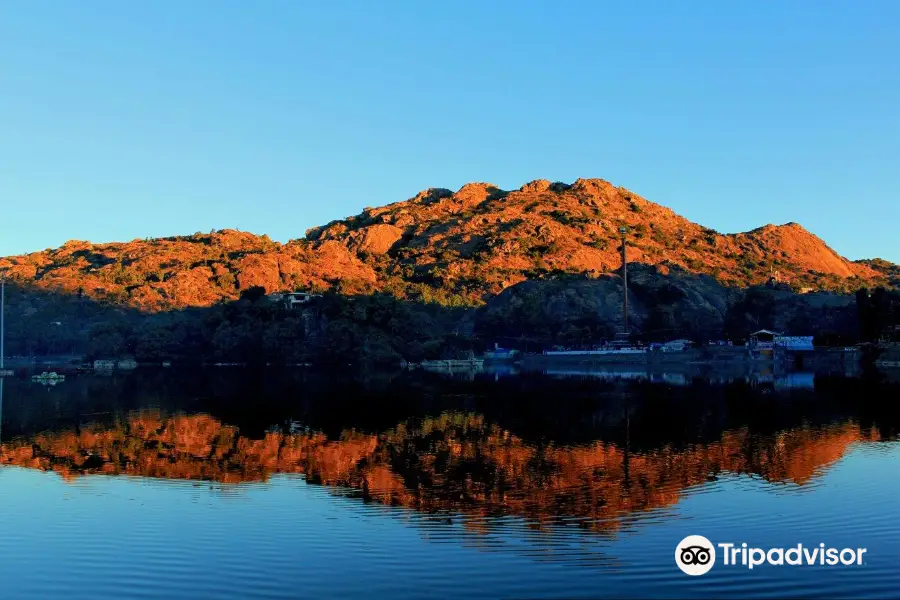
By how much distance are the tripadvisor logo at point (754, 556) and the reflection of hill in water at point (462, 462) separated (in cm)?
479

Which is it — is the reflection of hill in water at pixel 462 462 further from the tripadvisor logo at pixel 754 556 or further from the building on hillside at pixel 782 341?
the building on hillside at pixel 782 341

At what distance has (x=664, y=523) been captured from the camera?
32.8 m

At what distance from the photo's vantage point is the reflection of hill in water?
127 feet

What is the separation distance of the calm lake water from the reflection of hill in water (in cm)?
25

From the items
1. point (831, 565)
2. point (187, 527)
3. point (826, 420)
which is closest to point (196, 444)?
point (187, 527)

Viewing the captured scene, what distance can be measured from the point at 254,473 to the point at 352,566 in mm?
21777

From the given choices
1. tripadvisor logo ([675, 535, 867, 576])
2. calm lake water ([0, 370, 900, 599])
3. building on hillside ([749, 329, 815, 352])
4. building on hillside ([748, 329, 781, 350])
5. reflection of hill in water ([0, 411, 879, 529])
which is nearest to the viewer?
calm lake water ([0, 370, 900, 599])

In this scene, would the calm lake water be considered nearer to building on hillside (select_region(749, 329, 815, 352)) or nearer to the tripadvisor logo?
the tripadvisor logo

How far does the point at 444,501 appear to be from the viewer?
38500 millimetres

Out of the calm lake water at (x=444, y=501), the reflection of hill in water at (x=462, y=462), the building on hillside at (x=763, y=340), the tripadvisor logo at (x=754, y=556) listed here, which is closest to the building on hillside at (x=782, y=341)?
the building on hillside at (x=763, y=340)

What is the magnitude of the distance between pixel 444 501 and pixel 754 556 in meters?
15.3

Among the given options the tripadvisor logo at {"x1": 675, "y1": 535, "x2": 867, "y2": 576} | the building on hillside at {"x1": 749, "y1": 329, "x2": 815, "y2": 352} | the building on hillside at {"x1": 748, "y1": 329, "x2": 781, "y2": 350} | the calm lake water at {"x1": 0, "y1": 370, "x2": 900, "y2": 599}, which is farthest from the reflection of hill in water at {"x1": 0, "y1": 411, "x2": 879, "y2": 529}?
the building on hillside at {"x1": 749, "y1": 329, "x2": 815, "y2": 352}

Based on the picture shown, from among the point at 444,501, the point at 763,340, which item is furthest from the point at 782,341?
the point at 444,501

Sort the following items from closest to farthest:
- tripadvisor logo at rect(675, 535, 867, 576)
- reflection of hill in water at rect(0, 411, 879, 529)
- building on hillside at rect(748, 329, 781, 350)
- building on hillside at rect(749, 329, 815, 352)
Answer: tripadvisor logo at rect(675, 535, 867, 576)
reflection of hill in water at rect(0, 411, 879, 529)
building on hillside at rect(748, 329, 781, 350)
building on hillside at rect(749, 329, 815, 352)
